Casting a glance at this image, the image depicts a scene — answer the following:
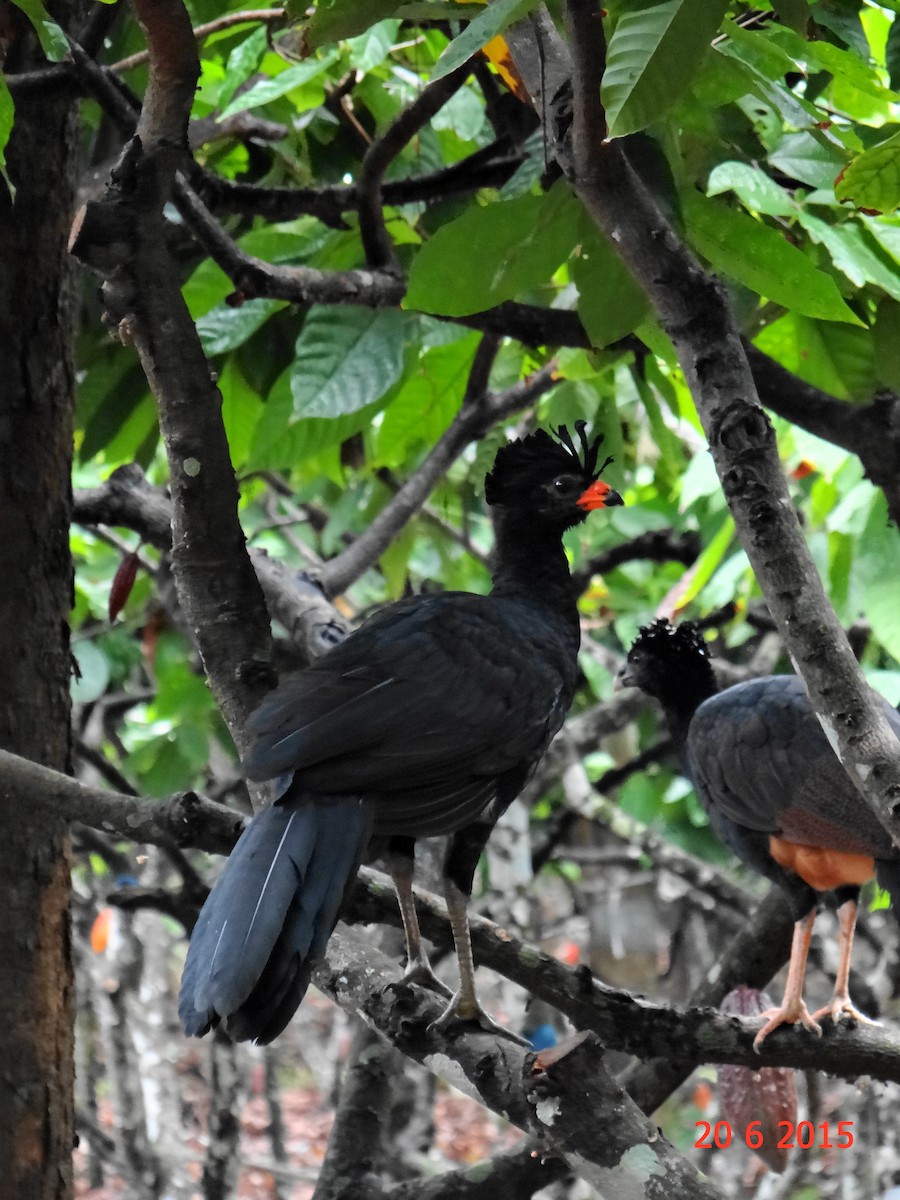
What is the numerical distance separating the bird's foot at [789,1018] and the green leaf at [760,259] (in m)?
1.35

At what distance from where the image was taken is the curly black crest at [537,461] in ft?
9.30

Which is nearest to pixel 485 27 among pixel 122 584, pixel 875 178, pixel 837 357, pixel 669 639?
pixel 875 178

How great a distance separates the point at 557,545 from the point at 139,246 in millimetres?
1214

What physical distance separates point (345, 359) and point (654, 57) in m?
1.38

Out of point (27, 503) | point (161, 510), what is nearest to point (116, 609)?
point (161, 510)

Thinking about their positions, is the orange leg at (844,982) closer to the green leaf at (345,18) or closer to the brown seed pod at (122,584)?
the brown seed pod at (122,584)

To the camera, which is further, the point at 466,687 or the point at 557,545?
the point at 557,545

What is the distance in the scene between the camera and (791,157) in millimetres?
1920

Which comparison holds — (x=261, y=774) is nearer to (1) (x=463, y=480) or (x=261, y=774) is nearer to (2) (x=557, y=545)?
(2) (x=557, y=545)

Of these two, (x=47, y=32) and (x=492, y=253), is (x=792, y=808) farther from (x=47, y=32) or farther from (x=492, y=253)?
(x=47, y=32)

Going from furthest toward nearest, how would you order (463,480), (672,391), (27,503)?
(463,480)
(672,391)
(27,503)

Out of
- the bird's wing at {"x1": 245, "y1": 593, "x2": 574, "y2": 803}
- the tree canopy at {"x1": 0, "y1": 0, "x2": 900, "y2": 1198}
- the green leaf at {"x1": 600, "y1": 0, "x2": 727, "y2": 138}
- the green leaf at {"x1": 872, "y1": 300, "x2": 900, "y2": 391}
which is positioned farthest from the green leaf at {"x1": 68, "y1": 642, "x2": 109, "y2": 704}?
the green leaf at {"x1": 600, "y1": 0, "x2": 727, "y2": 138}

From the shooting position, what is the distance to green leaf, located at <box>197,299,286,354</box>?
2754mm
